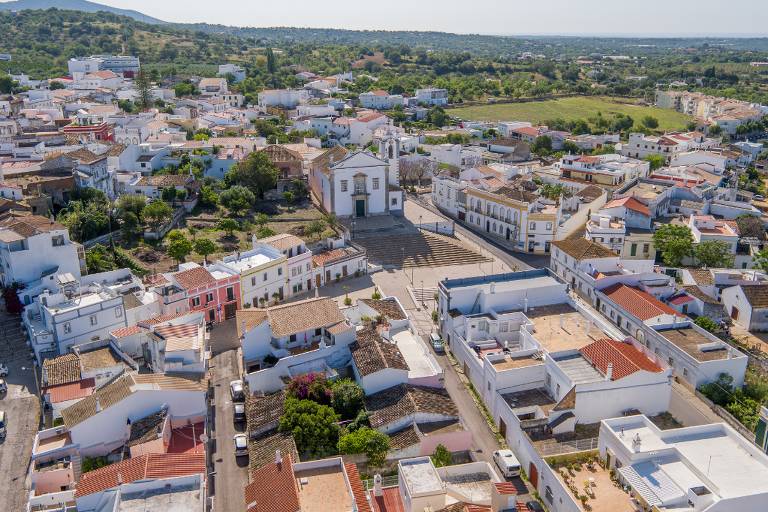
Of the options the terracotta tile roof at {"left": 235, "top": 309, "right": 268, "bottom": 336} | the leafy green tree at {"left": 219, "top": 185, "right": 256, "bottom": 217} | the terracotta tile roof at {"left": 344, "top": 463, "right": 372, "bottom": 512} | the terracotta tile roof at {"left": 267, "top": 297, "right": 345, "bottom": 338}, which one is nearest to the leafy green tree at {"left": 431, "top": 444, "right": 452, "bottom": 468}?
the terracotta tile roof at {"left": 344, "top": 463, "right": 372, "bottom": 512}

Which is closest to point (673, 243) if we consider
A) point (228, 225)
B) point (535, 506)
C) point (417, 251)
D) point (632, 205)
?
point (632, 205)

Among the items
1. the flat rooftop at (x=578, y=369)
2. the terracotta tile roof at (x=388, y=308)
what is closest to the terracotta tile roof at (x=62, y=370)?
the terracotta tile roof at (x=388, y=308)

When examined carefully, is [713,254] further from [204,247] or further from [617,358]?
[204,247]

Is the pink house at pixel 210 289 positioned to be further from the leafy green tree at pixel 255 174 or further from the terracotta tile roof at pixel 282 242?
the leafy green tree at pixel 255 174

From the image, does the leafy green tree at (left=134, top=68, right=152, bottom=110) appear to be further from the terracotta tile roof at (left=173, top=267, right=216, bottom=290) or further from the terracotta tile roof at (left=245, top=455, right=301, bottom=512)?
the terracotta tile roof at (left=245, top=455, right=301, bottom=512)

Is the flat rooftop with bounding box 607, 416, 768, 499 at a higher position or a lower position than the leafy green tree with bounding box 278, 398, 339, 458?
higher

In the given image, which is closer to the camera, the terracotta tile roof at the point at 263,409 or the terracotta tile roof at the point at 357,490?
the terracotta tile roof at the point at 357,490
